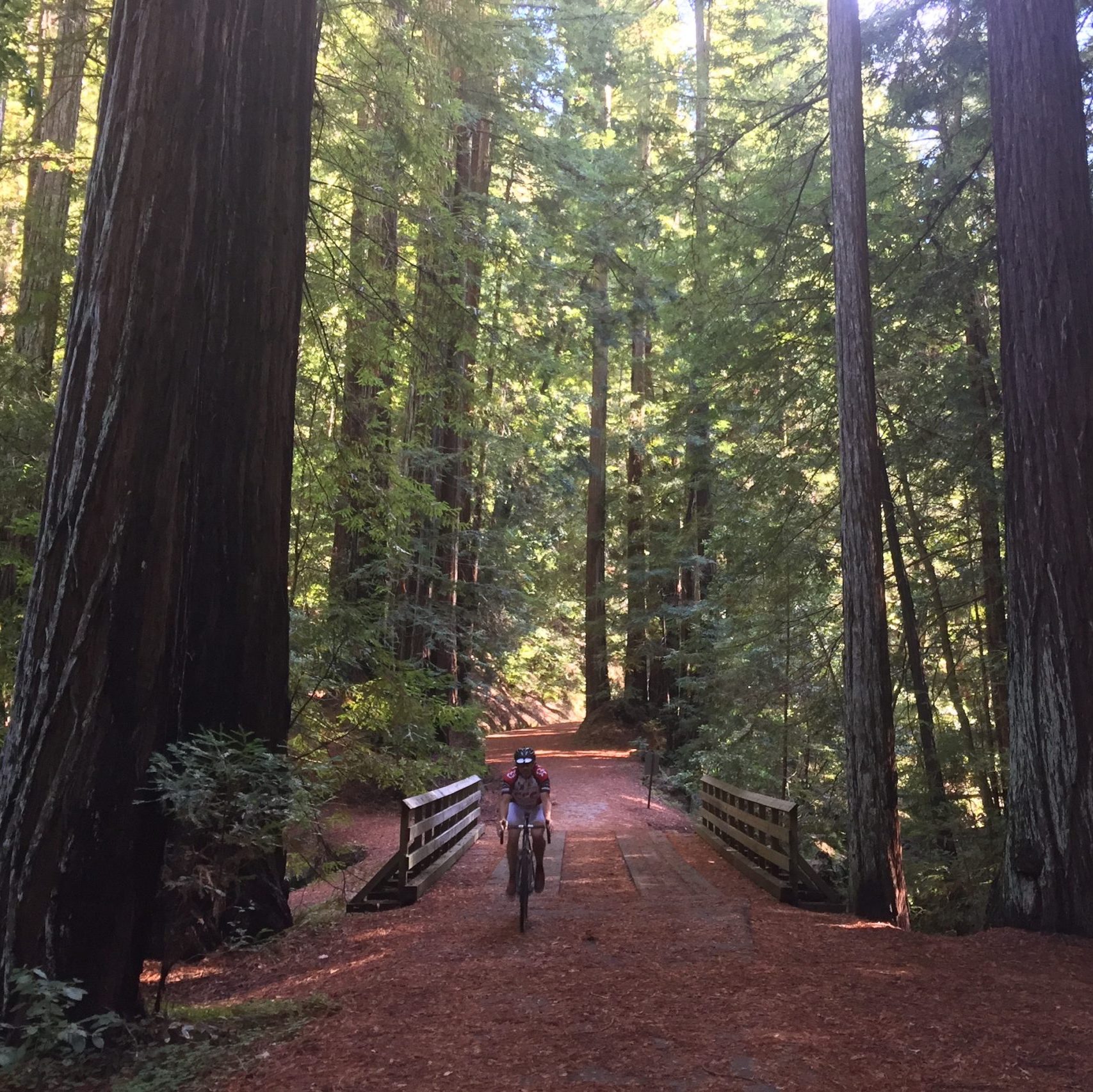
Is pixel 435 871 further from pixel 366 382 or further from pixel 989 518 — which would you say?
pixel 989 518

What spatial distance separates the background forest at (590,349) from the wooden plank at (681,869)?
2634mm

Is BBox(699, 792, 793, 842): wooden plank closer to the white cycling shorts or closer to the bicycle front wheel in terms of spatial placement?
the white cycling shorts

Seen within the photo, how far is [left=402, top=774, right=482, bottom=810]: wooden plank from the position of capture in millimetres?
7902

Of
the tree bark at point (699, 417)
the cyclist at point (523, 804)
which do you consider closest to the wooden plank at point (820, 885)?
the cyclist at point (523, 804)

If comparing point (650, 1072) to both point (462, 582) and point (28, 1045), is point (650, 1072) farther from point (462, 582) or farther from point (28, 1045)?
point (462, 582)

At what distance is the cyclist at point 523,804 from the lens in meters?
7.62

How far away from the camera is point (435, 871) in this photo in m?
9.03

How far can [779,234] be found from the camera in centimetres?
1121

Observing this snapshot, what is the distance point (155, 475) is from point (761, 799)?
718 centimetres

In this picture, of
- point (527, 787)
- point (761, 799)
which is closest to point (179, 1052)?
point (527, 787)

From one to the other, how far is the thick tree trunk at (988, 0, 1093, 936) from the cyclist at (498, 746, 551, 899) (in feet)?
12.4

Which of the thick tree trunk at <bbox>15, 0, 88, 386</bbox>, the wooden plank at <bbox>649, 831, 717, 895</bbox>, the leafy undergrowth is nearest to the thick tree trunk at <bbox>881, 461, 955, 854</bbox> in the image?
the wooden plank at <bbox>649, 831, 717, 895</bbox>

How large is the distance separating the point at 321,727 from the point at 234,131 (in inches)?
219

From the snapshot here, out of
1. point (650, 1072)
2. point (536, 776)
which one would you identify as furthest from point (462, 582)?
point (650, 1072)
